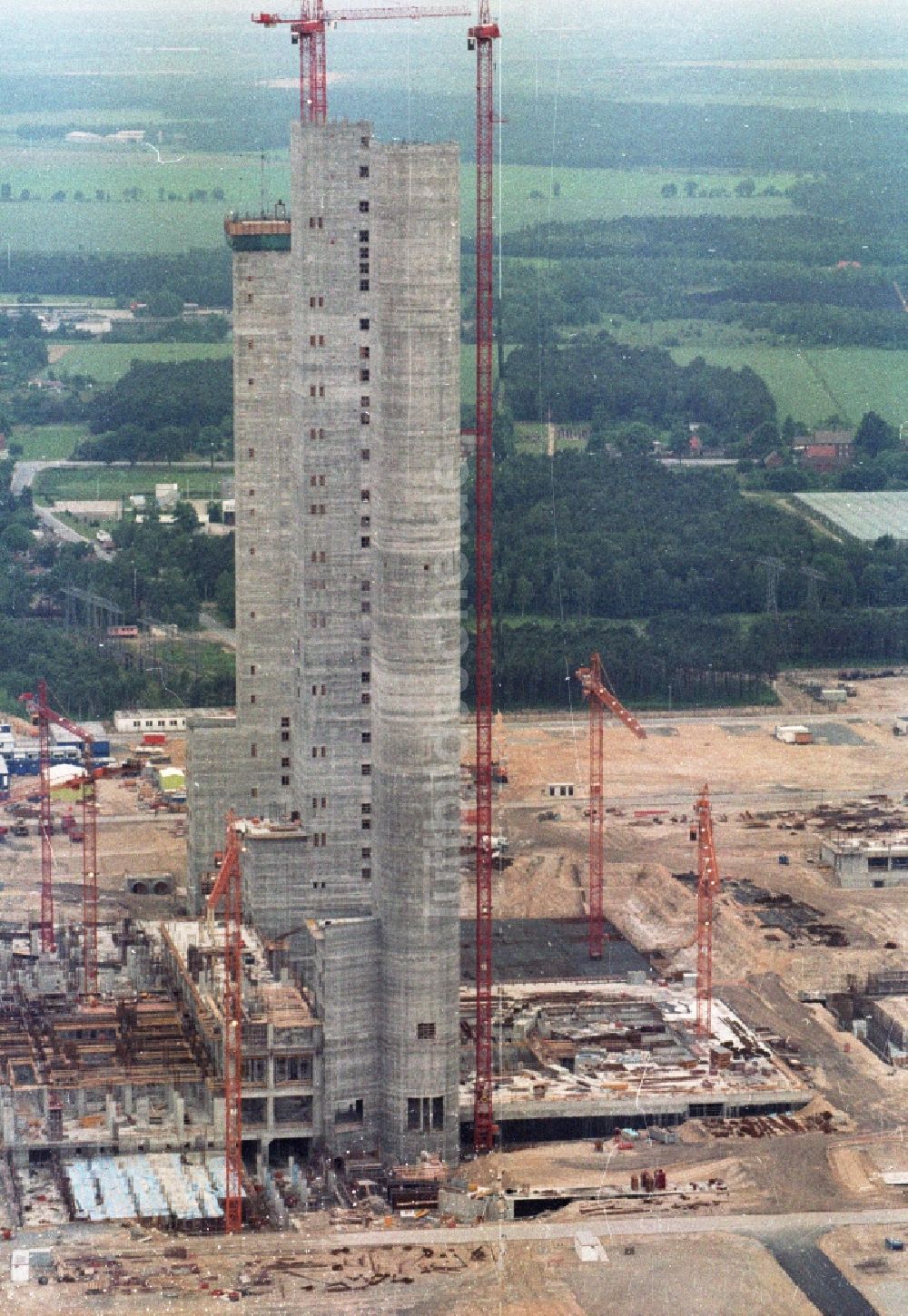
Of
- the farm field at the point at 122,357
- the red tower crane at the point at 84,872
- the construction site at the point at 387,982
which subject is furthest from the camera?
the farm field at the point at 122,357

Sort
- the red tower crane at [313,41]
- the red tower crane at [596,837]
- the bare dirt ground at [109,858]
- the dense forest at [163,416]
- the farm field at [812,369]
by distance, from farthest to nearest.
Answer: the farm field at [812,369], the dense forest at [163,416], the bare dirt ground at [109,858], the red tower crane at [596,837], the red tower crane at [313,41]

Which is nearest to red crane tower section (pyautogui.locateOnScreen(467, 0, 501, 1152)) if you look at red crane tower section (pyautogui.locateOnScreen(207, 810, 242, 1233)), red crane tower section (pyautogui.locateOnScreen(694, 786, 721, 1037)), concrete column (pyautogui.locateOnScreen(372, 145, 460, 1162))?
concrete column (pyautogui.locateOnScreen(372, 145, 460, 1162))

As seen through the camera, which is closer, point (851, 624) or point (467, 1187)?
point (467, 1187)

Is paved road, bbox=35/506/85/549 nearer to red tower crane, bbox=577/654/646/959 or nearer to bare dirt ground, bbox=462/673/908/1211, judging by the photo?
bare dirt ground, bbox=462/673/908/1211

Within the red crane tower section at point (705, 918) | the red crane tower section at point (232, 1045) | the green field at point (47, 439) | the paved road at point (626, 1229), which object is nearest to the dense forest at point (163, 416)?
the green field at point (47, 439)

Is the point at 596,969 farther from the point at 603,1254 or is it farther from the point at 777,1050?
the point at 603,1254

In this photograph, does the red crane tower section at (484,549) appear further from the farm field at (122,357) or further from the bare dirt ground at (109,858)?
the farm field at (122,357)

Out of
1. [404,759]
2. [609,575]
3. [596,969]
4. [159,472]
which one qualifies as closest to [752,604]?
[609,575]
